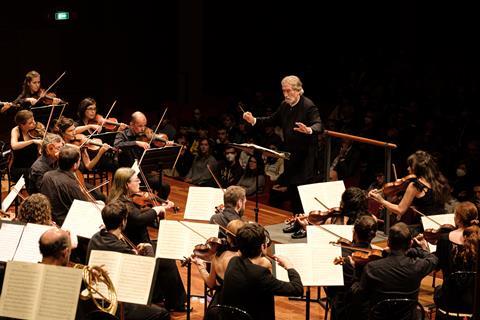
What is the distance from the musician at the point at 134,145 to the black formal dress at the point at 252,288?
3288 millimetres

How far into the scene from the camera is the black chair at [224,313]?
467 cm

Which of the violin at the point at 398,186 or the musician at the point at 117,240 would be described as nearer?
the musician at the point at 117,240

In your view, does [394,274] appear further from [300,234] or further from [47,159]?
[47,159]

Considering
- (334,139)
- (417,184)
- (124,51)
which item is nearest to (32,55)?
(124,51)

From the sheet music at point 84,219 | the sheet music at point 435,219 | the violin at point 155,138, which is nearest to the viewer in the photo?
the sheet music at point 84,219

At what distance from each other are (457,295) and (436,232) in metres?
0.70

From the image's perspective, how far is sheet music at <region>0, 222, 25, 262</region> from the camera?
549cm

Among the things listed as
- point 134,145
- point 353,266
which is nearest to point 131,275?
point 353,266

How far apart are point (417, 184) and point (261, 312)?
2.27 m

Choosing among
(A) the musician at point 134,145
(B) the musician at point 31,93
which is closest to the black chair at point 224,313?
(A) the musician at point 134,145

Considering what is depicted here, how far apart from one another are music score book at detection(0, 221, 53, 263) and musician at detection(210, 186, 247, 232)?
1295 mm

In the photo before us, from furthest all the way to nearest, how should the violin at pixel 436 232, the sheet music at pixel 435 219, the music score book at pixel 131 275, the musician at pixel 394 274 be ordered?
the sheet music at pixel 435 219 → the violin at pixel 436 232 → the musician at pixel 394 274 → the music score book at pixel 131 275

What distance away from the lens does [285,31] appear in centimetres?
1559

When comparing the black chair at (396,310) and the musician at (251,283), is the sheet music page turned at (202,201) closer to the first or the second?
the musician at (251,283)
